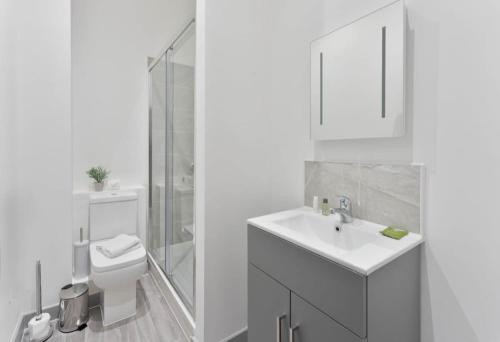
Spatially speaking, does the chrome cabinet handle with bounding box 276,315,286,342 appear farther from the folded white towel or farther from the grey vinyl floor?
the folded white towel

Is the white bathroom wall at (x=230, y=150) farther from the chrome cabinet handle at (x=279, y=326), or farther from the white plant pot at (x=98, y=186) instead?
the white plant pot at (x=98, y=186)

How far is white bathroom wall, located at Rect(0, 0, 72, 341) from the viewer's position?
60.5 inches

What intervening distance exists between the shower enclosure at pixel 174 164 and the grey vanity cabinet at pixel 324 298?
652 millimetres

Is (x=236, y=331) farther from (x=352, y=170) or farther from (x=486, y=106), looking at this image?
(x=486, y=106)

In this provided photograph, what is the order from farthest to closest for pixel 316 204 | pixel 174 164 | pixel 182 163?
pixel 174 164, pixel 182 163, pixel 316 204

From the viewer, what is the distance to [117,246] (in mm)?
1823

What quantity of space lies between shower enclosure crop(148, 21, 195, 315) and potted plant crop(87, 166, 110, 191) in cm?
42

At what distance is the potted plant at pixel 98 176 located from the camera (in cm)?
215

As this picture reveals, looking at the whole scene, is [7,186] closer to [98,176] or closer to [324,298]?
[98,176]

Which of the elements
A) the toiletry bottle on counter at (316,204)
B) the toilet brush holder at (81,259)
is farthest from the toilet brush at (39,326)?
the toiletry bottle on counter at (316,204)

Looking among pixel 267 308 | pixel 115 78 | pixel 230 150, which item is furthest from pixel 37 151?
pixel 267 308

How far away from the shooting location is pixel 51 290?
5.90 ft

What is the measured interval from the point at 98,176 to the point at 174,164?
694mm

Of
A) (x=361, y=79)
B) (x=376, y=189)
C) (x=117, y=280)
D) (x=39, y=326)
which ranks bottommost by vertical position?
(x=39, y=326)
